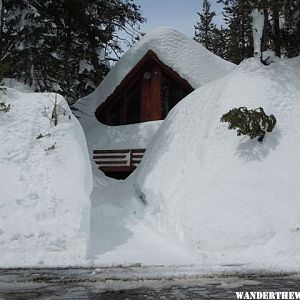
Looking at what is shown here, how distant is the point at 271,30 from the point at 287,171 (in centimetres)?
1012

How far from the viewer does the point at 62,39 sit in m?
20.8

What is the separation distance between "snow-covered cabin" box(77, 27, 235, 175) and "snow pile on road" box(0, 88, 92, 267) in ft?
25.4

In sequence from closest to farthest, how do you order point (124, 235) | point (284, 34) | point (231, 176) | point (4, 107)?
point (124, 235), point (231, 176), point (4, 107), point (284, 34)

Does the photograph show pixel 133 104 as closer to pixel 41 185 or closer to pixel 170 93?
pixel 170 93

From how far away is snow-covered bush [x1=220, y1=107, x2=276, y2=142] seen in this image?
12.7 meters

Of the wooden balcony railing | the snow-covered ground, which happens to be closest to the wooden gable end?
the wooden balcony railing

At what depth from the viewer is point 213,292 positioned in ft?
19.2

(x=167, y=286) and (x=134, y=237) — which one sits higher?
(x=134, y=237)

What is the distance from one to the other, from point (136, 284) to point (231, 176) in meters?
5.95

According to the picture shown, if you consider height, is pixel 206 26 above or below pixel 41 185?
above

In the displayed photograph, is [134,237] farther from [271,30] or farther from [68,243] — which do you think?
[271,30]

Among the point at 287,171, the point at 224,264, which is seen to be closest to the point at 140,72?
the point at 287,171

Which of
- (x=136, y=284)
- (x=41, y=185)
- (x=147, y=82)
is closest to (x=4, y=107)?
(x=41, y=185)

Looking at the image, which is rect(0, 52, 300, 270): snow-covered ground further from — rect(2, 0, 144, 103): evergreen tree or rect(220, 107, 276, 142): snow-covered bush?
rect(2, 0, 144, 103): evergreen tree
